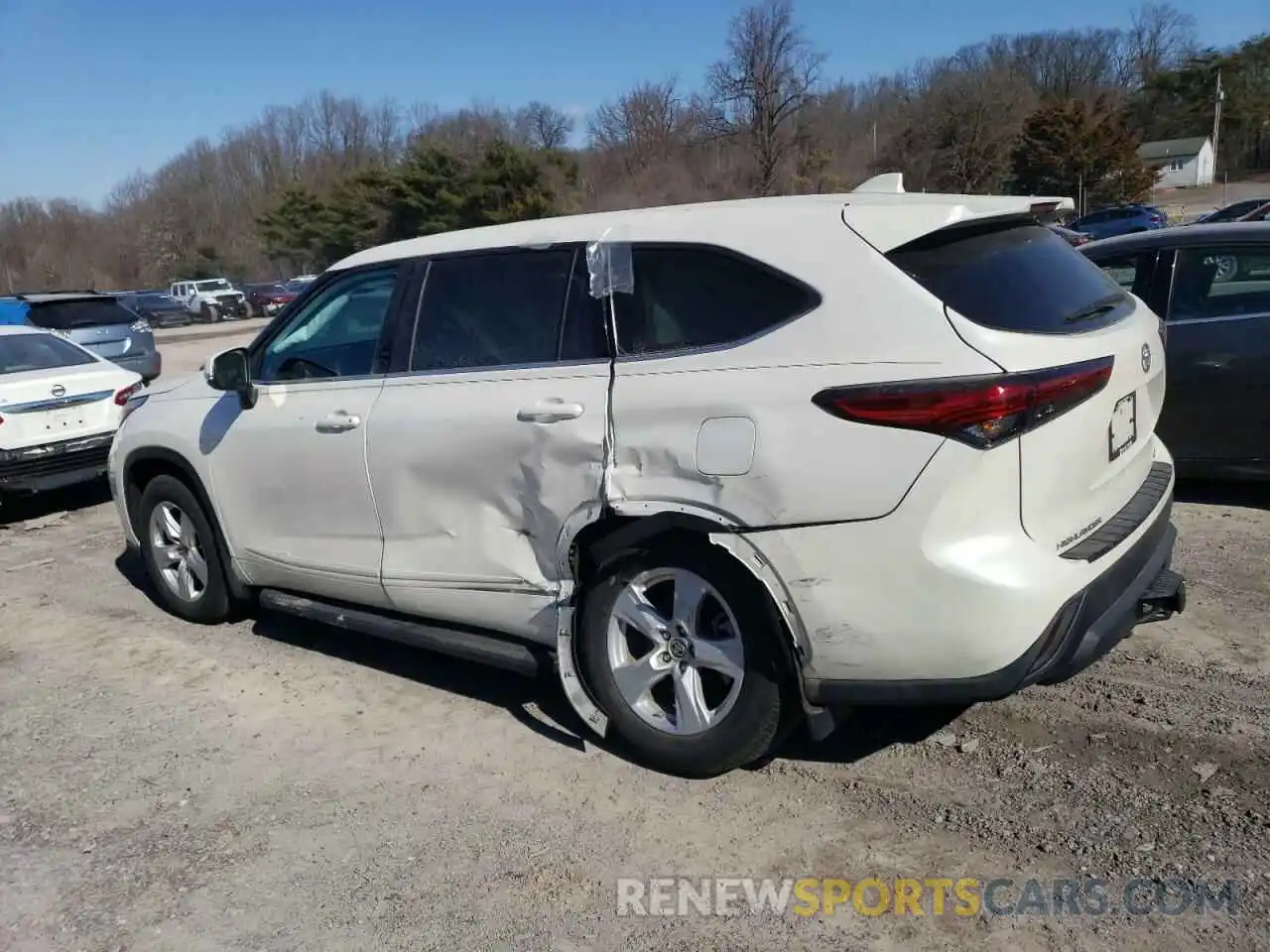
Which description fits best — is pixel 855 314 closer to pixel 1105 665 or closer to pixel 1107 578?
pixel 1107 578

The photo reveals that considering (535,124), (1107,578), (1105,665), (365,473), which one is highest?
(535,124)

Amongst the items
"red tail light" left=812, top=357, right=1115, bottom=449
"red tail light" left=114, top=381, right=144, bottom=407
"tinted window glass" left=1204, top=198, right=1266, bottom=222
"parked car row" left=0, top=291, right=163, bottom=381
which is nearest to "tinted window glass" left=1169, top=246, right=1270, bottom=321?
"red tail light" left=812, top=357, right=1115, bottom=449

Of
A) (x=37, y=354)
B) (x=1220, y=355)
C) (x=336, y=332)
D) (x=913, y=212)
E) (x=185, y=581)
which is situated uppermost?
(x=913, y=212)

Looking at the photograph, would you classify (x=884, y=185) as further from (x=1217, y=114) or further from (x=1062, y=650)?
(x=1217, y=114)

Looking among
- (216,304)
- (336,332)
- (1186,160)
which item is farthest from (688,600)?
(1186,160)

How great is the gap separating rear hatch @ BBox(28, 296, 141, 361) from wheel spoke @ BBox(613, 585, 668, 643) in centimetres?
1361

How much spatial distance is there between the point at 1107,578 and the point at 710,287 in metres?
1.50

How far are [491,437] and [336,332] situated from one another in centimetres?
125

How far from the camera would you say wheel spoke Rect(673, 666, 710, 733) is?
140 inches

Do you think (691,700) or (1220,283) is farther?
(1220,283)

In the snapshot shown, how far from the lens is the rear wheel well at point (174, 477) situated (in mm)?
5151

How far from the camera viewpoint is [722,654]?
3.45 m

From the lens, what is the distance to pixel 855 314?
10.3ft

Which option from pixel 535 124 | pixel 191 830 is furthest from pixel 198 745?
pixel 535 124
